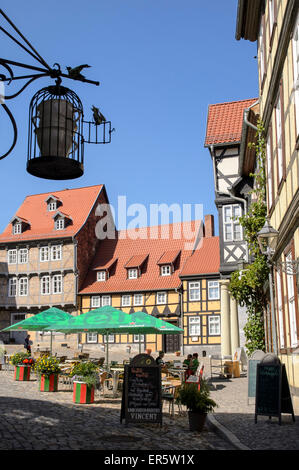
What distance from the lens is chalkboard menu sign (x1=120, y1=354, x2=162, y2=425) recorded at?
9336 mm

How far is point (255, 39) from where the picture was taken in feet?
56.2

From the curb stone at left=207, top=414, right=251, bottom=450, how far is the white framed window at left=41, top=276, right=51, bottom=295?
115ft

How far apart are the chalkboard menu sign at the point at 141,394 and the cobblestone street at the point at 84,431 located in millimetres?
186

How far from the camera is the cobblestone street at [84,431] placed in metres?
7.36

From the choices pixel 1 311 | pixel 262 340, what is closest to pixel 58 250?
pixel 1 311

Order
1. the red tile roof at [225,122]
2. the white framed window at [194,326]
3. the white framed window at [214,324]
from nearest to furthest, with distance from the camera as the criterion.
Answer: the red tile roof at [225,122] < the white framed window at [214,324] < the white framed window at [194,326]

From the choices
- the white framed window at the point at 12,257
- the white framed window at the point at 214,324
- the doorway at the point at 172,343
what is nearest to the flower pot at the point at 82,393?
the white framed window at the point at 214,324

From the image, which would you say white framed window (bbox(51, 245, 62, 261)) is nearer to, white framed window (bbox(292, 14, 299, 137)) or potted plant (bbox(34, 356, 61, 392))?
potted plant (bbox(34, 356, 61, 392))

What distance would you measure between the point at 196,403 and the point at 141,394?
1156 mm

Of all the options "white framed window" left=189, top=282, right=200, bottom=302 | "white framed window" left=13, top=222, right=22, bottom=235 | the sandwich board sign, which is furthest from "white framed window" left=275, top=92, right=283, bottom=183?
"white framed window" left=13, top=222, right=22, bottom=235

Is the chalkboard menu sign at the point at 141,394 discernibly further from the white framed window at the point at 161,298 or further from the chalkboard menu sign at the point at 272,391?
the white framed window at the point at 161,298

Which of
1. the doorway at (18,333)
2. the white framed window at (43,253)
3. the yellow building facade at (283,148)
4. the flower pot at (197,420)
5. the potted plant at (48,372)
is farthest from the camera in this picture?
the white framed window at (43,253)

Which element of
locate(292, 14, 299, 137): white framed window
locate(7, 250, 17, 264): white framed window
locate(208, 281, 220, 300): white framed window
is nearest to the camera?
locate(292, 14, 299, 137): white framed window
